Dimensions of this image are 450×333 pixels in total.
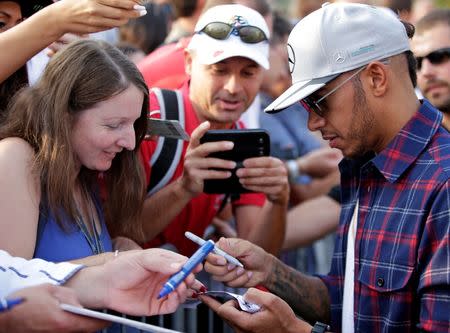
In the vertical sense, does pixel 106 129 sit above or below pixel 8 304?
above

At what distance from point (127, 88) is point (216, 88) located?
39.0 inches

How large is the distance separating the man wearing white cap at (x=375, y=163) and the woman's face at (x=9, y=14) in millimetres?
1177

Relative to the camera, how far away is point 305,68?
10.5ft

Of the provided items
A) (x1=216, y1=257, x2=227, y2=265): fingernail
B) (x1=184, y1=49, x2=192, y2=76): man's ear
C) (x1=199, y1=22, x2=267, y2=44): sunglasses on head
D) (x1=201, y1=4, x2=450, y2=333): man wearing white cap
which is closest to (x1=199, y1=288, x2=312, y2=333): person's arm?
(x1=201, y1=4, x2=450, y2=333): man wearing white cap

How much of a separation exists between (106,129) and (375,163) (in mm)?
1037

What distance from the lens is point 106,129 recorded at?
320 cm

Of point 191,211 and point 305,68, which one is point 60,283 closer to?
point 305,68

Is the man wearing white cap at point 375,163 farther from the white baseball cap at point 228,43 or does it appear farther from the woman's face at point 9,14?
the woman's face at point 9,14

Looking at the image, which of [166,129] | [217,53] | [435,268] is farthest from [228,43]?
[435,268]

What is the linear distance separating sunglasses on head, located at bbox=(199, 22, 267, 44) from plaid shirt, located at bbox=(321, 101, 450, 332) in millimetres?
1140

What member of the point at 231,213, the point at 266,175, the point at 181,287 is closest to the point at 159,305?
the point at 181,287

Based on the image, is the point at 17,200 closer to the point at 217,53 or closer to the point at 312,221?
the point at 217,53

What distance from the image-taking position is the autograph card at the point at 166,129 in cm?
366

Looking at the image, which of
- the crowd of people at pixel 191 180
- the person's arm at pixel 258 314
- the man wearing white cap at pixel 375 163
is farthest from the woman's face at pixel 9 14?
the person's arm at pixel 258 314
